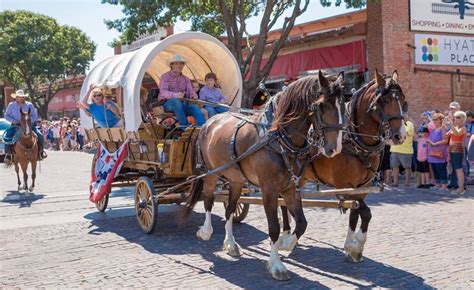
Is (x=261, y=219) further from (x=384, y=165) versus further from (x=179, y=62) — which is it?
(x=384, y=165)

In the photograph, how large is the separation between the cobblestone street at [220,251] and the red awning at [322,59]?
335 inches

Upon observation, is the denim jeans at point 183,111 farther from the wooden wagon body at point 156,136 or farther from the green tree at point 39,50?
the green tree at point 39,50

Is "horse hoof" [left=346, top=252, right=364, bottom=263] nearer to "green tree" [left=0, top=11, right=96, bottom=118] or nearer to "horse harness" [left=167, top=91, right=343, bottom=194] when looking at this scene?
"horse harness" [left=167, top=91, right=343, bottom=194]

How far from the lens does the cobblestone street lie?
17.6ft

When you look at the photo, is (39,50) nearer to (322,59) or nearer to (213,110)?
(322,59)

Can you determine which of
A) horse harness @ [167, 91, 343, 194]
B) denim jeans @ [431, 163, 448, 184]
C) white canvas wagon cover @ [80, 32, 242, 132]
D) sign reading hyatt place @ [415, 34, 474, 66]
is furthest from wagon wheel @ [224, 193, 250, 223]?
sign reading hyatt place @ [415, 34, 474, 66]

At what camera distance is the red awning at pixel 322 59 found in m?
17.7

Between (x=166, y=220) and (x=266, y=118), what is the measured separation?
3.56 m

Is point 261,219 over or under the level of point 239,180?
under

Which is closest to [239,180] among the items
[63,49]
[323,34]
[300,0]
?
[300,0]

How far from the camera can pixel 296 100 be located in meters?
5.29

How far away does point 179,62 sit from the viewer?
8.15 m

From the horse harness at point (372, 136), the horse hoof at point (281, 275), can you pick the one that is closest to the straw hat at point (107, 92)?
the horse harness at point (372, 136)

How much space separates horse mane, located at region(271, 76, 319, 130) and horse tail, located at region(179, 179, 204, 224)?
190 cm
